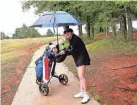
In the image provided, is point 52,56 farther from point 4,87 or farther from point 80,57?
point 4,87

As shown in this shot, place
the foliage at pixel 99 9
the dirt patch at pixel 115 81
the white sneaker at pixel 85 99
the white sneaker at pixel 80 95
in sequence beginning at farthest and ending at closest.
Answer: the foliage at pixel 99 9
the dirt patch at pixel 115 81
the white sneaker at pixel 80 95
the white sneaker at pixel 85 99

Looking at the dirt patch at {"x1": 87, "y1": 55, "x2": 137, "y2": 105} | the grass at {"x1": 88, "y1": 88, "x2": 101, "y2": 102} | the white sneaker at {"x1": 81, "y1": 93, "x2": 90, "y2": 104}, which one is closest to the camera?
the white sneaker at {"x1": 81, "y1": 93, "x2": 90, "y2": 104}

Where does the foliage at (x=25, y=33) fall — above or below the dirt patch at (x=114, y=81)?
above

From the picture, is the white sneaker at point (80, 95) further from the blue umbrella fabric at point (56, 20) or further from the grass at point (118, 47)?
the grass at point (118, 47)

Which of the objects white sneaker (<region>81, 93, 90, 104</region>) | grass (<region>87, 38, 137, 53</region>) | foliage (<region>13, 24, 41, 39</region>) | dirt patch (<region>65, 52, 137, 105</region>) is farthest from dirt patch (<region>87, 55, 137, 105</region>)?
foliage (<region>13, 24, 41, 39</region>)

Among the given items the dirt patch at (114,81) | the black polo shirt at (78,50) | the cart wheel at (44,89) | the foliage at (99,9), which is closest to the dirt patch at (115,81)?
the dirt patch at (114,81)

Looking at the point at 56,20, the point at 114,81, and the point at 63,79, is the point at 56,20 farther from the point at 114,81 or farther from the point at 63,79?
the point at 114,81

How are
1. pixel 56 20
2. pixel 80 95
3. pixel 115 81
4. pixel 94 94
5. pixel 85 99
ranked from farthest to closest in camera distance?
pixel 115 81 → pixel 94 94 → pixel 56 20 → pixel 80 95 → pixel 85 99

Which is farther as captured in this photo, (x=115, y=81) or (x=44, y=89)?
(x=115, y=81)

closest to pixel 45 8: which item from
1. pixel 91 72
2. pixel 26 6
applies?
pixel 26 6

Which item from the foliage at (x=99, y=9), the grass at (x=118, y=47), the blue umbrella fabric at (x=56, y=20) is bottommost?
the grass at (x=118, y=47)

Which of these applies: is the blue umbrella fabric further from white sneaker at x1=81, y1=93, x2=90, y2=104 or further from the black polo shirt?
white sneaker at x1=81, y1=93, x2=90, y2=104

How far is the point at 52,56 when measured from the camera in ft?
28.1

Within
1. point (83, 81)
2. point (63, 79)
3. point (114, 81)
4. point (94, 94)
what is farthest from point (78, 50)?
point (114, 81)
